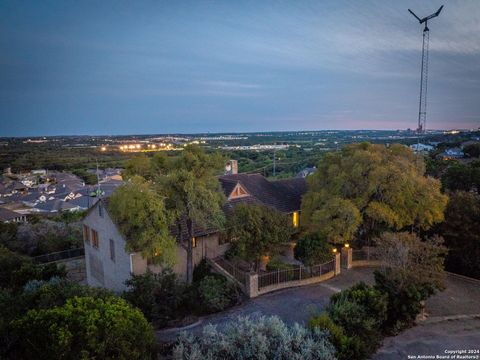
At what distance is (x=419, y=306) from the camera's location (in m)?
13.4

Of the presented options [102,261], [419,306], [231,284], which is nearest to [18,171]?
[102,261]

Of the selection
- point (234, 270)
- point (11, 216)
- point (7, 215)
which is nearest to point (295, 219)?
point (234, 270)

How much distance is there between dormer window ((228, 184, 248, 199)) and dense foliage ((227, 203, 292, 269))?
6002 millimetres

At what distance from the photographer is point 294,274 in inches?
725

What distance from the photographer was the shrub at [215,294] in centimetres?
1577

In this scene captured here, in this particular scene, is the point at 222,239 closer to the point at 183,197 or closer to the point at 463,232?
the point at 183,197

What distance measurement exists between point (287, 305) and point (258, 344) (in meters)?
6.06

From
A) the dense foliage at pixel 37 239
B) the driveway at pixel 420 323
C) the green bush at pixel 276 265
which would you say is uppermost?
the green bush at pixel 276 265

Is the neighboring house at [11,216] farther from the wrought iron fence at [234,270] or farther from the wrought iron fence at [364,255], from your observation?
the wrought iron fence at [364,255]

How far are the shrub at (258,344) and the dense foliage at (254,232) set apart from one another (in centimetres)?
638

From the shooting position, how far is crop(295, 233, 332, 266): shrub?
18625 mm

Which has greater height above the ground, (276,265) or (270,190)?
(270,190)

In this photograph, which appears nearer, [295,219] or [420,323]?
[420,323]

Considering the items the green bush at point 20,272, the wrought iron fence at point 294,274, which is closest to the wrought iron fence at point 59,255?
the green bush at point 20,272
